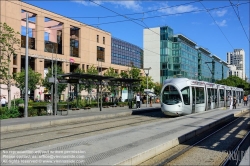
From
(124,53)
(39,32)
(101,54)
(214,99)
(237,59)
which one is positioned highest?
(237,59)

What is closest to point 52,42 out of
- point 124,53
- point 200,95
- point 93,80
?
point 93,80

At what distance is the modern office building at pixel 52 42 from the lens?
162 ft

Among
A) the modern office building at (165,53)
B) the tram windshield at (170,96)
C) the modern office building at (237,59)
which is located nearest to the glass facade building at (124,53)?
the modern office building at (165,53)

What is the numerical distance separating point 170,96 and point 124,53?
245 ft

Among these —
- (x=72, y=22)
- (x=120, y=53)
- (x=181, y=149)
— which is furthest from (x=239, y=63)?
(x=181, y=149)

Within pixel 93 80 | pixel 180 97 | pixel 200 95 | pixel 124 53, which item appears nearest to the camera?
pixel 180 97

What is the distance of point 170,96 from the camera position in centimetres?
2097

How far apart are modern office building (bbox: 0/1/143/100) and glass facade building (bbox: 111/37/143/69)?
10867 mm

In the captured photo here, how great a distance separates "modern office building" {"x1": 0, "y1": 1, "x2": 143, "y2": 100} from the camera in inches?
1949

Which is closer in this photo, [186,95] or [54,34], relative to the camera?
[186,95]

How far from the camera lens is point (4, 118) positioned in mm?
18969

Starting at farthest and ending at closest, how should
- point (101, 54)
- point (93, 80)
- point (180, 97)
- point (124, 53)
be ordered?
point (124, 53)
point (101, 54)
point (93, 80)
point (180, 97)

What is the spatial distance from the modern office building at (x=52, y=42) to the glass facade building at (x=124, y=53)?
35.7 ft

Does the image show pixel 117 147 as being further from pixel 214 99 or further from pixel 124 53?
pixel 124 53
